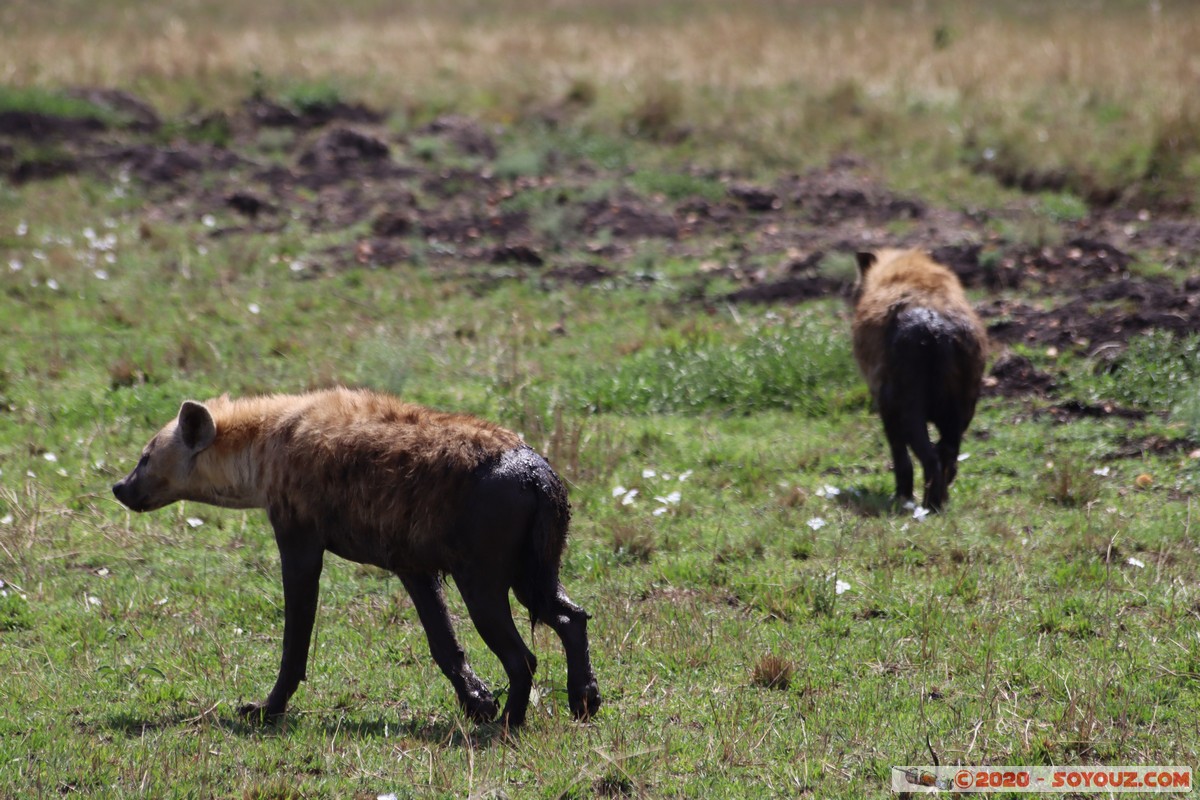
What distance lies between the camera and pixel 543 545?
16.9 ft

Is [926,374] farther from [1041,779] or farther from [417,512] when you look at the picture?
[417,512]

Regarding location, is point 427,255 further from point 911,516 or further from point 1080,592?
point 1080,592

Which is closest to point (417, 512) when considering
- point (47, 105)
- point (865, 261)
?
point (865, 261)

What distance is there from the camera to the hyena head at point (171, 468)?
600cm

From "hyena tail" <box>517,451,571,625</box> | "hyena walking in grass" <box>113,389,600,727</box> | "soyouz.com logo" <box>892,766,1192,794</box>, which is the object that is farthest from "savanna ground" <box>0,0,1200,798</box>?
"hyena tail" <box>517,451,571,625</box>

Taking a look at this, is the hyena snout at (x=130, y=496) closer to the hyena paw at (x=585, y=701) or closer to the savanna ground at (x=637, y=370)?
the savanna ground at (x=637, y=370)

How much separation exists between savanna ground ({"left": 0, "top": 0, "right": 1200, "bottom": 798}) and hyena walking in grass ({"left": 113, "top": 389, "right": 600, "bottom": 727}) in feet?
0.92

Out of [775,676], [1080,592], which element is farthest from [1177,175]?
[775,676]

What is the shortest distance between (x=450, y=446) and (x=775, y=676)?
5.32 feet

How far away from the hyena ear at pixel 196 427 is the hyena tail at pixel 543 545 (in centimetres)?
158

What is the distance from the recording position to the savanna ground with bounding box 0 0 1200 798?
5.24 m

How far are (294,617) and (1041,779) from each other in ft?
9.30

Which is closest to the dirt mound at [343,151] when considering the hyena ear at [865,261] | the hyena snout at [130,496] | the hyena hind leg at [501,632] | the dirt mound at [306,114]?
the dirt mound at [306,114]

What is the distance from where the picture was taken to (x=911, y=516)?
25.0 feet
